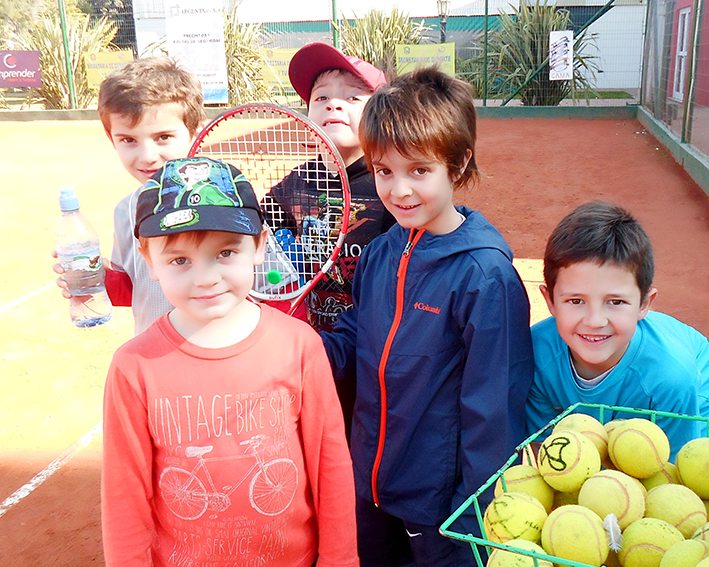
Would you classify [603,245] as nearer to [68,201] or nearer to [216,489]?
[216,489]

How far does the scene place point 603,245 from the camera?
1852 mm

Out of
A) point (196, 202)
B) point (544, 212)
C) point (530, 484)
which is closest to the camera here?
point (530, 484)

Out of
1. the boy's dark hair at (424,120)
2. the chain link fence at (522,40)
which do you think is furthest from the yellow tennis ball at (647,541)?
the chain link fence at (522,40)

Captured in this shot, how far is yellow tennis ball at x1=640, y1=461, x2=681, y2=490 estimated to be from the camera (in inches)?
51.8

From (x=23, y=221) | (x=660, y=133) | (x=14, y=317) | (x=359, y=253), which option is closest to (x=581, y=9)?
(x=660, y=133)

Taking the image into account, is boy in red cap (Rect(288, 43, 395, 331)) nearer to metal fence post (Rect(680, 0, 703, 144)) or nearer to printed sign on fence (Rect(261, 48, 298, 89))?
metal fence post (Rect(680, 0, 703, 144))

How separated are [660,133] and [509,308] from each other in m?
11.6

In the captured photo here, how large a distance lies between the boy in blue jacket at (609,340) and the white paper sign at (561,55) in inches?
590

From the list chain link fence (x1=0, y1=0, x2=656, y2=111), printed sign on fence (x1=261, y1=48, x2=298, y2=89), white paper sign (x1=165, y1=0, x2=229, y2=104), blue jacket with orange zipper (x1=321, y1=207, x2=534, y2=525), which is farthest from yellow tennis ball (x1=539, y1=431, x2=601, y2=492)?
printed sign on fence (x1=261, y1=48, x2=298, y2=89)

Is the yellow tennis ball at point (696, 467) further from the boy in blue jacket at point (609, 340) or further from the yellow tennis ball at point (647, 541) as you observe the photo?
the boy in blue jacket at point (609, 340)

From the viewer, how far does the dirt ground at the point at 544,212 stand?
313 centimetres

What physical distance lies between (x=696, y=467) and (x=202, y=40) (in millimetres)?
17070

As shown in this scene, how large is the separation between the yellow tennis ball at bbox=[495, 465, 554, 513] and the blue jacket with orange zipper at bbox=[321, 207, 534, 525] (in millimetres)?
500

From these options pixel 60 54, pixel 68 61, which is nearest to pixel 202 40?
pixel 68 61
